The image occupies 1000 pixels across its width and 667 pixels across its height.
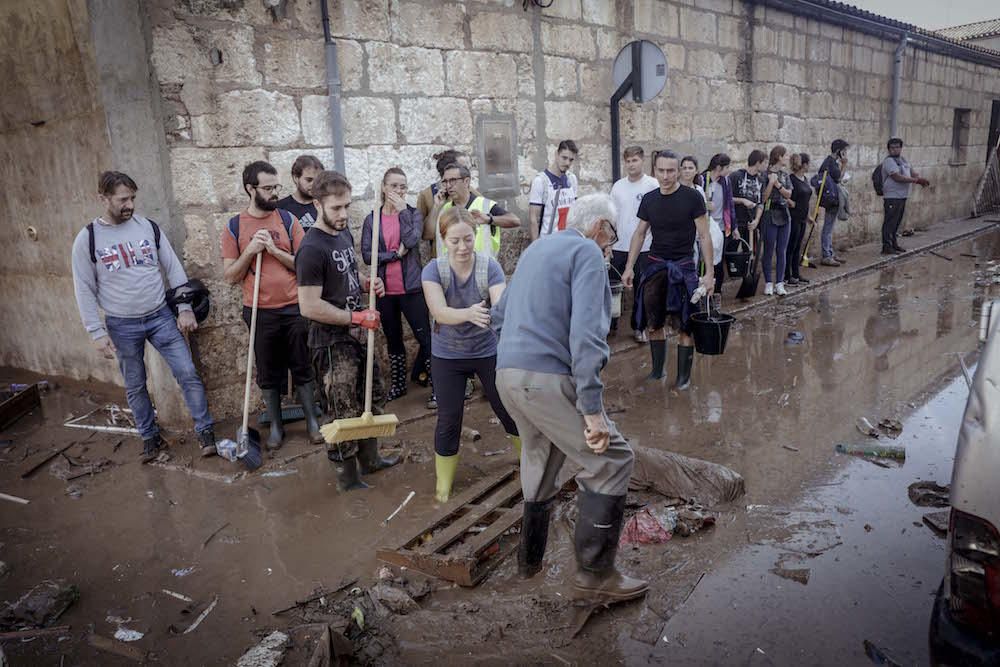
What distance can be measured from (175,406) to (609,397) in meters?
3.60

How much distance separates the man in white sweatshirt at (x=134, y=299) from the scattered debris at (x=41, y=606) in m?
1.70

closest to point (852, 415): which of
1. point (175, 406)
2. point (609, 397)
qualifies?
point (609, 397)

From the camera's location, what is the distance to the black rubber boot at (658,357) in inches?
246

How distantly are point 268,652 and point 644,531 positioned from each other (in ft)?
6.24

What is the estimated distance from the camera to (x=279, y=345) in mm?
5168

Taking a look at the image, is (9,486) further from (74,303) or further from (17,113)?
(17,113)

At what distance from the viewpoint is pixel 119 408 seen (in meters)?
6.32

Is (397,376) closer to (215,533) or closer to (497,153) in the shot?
(215,533)

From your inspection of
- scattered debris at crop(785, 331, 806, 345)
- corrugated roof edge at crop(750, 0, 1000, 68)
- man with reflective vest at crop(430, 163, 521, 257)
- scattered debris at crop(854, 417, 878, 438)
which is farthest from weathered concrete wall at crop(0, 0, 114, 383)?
→ corrugated roof edge at crop(750, 0, 1000, 68)

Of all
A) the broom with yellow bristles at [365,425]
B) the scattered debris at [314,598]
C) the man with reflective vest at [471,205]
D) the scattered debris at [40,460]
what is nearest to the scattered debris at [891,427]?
the man with reflective vest at [471,205]

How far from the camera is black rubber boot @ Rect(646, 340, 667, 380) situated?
625 cm

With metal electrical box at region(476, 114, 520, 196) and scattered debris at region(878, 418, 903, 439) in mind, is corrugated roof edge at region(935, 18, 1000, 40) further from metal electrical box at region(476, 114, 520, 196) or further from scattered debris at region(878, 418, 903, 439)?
scattered debris at region(878, 418, 903, 439)

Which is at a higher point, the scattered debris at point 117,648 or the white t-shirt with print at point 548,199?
the white t-shirt with print at point 548,199

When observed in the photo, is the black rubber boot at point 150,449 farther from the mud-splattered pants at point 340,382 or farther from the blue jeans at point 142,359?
the mud-splattered pants at point 340,382
